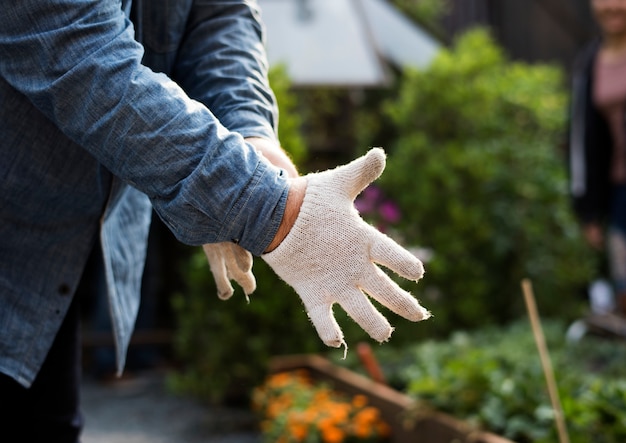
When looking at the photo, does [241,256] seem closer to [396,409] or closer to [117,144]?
[117,144]

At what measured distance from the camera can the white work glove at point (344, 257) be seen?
4.30 feet

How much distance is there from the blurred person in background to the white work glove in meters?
3.60

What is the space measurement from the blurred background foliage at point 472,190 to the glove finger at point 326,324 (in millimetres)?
3357

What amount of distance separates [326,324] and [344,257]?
0.35 feet

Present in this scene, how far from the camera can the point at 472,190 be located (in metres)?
5.40

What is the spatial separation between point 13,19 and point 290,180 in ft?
1.56

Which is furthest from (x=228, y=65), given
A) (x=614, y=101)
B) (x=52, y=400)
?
(x=614, y=101)

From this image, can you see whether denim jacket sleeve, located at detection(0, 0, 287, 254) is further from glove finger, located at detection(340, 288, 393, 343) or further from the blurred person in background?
the blurred person in background

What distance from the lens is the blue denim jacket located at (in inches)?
50.3

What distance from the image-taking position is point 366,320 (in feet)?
4.30

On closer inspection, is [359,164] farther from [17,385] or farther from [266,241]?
[17,385]

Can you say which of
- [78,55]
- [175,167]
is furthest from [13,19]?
[175,167]

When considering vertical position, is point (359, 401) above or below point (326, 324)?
below

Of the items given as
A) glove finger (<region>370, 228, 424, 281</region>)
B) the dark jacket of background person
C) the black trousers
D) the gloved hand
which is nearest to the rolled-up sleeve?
the gloved hand
